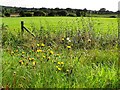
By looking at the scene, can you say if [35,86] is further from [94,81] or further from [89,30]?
[89,30]

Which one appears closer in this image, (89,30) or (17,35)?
(89,30)

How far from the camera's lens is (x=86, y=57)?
4.88 meters

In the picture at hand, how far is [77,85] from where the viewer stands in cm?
335

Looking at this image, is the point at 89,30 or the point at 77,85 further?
the point at 89,30

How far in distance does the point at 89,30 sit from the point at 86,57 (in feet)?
6.02

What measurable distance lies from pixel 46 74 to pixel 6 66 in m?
0.56

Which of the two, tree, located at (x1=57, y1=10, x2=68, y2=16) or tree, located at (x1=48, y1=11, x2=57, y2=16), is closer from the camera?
tree, located at (x1=57, y1=10, x2=68, y2=16)

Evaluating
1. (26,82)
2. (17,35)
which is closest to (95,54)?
(26,82)

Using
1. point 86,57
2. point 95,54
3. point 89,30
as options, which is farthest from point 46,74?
point 89,30

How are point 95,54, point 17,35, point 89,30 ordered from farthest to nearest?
point 17,35 < point 89,30 < point 95,54

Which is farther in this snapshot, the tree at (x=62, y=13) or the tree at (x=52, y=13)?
the tree at (x=52, y=13)

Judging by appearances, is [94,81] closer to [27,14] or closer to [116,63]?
[116,63]

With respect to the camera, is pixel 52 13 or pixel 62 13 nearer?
pixel 62 13

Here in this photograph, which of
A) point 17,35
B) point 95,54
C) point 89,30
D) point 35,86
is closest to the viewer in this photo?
point 35,86
